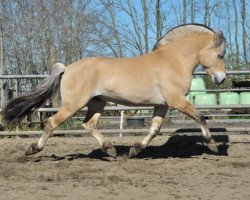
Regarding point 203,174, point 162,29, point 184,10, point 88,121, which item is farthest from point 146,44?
point 203,174

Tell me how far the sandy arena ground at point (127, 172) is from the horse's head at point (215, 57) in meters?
1.22

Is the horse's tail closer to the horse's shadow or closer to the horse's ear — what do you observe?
the horse's shadow

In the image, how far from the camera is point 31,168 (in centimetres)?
630

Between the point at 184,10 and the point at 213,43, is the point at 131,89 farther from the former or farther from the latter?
the point at 184,10

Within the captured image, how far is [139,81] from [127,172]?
4.89 ft

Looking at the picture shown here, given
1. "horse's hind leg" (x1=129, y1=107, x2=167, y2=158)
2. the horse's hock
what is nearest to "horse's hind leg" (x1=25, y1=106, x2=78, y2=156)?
"horse's hind leg" (x1=129, y1=107, x2=167, y2=158)

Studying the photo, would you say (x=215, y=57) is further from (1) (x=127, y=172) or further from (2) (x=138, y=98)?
(1) (x=127, y=172)

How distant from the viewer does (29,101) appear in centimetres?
724

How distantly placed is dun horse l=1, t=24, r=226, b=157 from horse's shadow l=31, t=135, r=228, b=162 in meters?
0.44

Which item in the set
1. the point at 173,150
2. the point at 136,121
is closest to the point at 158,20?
the point at 136,121

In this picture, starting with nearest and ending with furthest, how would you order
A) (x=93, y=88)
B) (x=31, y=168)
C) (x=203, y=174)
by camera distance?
1. (x=203, y=174)
2. (x=31, y=168)
3. (x=93, y=88)

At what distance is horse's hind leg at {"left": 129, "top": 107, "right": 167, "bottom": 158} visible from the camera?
7039 mm

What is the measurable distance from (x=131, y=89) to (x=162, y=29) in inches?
639

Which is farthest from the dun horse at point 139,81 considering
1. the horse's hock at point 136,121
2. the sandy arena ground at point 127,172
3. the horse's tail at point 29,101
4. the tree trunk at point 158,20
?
the tree trunk at point 158,20
